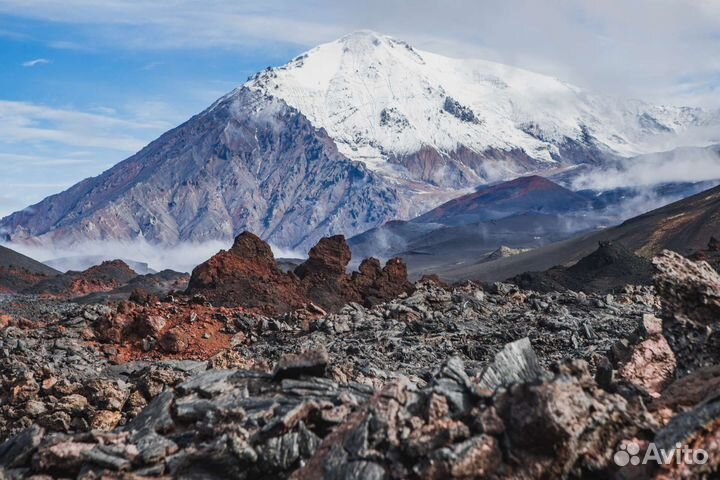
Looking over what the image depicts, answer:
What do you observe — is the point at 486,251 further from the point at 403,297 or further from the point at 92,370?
the point at 92,370

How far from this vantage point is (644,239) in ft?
240

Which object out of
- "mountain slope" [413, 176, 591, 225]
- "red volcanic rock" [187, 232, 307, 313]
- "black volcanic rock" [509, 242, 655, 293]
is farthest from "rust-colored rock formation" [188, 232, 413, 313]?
"mountain slope" [413, 176, 591, 225]

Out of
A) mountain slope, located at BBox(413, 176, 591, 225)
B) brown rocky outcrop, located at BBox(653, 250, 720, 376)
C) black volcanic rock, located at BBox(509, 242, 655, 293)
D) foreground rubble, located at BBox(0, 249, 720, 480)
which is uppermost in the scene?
mountain slope, located at BBox(413, 176, 591, 225)

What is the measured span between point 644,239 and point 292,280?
47533mm

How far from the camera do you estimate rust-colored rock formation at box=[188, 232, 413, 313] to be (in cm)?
3136

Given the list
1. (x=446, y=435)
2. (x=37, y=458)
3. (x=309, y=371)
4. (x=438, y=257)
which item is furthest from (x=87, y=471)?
(x=438, y=257)

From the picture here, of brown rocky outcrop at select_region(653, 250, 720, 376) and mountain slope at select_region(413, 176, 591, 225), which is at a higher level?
mountain slope at select_region(413, 176, 591, 225)

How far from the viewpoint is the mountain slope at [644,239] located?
6788 cm

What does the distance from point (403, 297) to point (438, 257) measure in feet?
324

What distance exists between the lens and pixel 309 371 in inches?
351

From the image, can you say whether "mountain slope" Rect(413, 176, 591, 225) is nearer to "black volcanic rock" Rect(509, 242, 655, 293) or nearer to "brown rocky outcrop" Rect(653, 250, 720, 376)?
"black volcanic rock" Rect(509, 242, 655, 293)

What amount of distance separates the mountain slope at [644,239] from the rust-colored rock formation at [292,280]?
111 ft

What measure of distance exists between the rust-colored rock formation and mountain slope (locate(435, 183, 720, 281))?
111ft

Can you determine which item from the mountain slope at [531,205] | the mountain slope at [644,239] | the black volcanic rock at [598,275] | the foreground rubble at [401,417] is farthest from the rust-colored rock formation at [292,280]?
the mountain slope at [531,205]
